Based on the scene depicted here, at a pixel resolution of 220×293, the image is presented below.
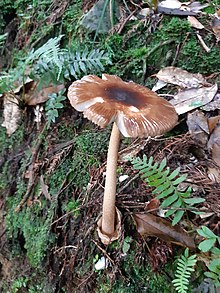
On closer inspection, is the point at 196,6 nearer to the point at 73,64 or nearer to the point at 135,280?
the point at 73,64

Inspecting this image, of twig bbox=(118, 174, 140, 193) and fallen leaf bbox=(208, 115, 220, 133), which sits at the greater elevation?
fallen leaf bbox=(208, 115, 220, 133)

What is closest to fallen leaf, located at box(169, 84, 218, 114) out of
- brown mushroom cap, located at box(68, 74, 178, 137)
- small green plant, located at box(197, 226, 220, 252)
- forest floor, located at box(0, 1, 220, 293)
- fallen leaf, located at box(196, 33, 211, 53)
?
forest floor, located at box(0, 1, 220, 293)

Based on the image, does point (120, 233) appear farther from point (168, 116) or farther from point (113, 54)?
point (113, 54)

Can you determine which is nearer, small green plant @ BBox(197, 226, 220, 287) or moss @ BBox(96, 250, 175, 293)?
small green plant @ BBox(197, 226, 220, 287)

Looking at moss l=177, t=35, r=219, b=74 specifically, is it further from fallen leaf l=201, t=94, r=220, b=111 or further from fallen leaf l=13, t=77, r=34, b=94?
fallen leaf l=13, t=77, r=34, b=94

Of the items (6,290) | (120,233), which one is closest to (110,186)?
(120,233)

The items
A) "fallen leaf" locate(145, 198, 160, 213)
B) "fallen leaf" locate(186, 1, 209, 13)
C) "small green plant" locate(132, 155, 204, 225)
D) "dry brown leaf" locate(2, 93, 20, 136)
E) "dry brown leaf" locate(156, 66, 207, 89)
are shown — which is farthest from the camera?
"dry brown leaf" locate(2, 93, 20, 136)
